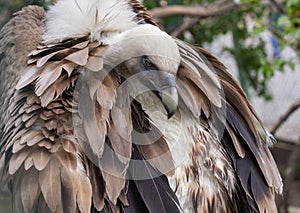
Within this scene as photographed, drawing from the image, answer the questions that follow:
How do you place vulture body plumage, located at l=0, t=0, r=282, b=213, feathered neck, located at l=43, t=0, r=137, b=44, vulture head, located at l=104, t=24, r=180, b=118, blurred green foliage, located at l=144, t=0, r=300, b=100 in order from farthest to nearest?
blurred green foliage, located at l=144, t=0, r=300, b=100, feathered neck, located at l=43, t=0, r=137, b=44, vulture head, located at l=104, t=24, r=180, b=118, vulture body plumage, located at l=0, t=0, r=282, b=213

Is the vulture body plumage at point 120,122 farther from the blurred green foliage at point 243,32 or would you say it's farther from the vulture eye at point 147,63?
the blurred green foliage at point 243,32

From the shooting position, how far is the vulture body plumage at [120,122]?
2035 millimetres

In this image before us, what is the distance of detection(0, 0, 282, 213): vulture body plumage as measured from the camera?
204cm

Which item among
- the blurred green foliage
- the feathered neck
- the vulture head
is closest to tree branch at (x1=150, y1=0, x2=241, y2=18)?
the blurred green foliage

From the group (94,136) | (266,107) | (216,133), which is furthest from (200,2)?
(94,136)

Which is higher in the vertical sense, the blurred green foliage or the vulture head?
the vulture head

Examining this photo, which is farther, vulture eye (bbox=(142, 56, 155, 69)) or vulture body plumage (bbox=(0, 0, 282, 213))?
vulture eye (bbox=(142, 56, 155, 69))

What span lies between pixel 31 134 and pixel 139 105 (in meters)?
0.38

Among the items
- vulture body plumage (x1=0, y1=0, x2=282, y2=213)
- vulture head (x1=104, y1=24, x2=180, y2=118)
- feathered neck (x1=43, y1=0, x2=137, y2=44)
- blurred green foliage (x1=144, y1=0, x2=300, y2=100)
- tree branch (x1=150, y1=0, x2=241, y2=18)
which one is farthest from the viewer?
blurred green foliage (x1=144, y1=0, x2=300, y2=100)

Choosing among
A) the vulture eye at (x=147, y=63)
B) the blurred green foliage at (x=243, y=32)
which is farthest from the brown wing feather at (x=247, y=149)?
the blurred green foliage at (x=243, y=32)

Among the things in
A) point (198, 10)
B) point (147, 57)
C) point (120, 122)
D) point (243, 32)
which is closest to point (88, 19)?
point (147, 57)

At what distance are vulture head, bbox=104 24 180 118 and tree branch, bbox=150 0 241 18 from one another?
222 cm

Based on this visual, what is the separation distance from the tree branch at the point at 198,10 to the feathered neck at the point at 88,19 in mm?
2056

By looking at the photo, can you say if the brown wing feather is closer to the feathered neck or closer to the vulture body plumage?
the vulture body plumage
